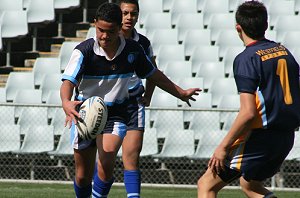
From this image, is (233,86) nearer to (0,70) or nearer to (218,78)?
(218,78)

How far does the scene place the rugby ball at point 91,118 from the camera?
7.25 metres

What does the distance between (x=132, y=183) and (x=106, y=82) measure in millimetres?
936

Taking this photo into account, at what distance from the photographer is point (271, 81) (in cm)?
605

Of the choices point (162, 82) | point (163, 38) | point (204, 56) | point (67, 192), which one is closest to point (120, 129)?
point (162, 82)

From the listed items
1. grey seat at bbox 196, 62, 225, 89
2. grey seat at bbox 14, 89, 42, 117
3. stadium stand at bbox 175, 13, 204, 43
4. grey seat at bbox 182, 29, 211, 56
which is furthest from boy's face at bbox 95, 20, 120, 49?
stadium stand at bbox 175, 13, 204, 43

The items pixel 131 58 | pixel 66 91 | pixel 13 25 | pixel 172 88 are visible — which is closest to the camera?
pixel 66 91

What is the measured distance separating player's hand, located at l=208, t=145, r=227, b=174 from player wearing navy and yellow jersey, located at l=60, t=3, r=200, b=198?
1.67 meters

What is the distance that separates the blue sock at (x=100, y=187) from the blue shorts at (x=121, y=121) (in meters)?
0.33

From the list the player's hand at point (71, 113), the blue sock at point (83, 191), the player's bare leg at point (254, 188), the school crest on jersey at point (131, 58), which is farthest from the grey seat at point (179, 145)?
the player's bare leg at point (254, 188)

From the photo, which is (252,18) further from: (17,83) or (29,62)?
(29,62)

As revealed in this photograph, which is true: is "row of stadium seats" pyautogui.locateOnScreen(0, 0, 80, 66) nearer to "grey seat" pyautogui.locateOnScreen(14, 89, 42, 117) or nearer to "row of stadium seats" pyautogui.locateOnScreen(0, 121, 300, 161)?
"grey seat" pyautogui.locateOnScreen(14, 89, 42, 117)

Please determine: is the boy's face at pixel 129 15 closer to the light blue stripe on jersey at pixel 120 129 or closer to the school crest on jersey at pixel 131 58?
the school crest on jersey at pixel 131 58

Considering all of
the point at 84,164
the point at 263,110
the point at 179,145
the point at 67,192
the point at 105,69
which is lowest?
the point at 67,192

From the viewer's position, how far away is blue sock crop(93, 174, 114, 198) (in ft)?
25.3
